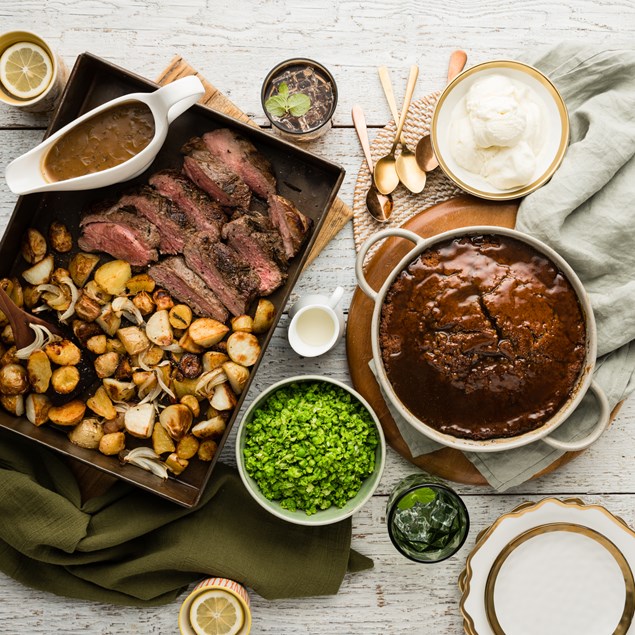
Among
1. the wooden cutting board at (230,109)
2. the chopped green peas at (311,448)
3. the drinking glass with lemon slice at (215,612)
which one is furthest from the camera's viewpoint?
the wooden cutting board at (230,109)

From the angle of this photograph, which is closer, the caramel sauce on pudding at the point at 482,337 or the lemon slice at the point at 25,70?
the caramel sauce on pudding at the point at 482,337

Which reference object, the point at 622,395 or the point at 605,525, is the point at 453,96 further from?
the point at 605,525

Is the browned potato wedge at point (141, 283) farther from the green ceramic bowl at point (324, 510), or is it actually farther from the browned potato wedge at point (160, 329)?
the green ceramic bowl at point (324, 510)

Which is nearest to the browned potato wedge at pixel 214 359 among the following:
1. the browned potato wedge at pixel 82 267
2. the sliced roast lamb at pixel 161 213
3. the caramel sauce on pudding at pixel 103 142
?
the sliced roast lamb at pixel 161 213

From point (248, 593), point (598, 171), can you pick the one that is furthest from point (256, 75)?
point (248, 593)

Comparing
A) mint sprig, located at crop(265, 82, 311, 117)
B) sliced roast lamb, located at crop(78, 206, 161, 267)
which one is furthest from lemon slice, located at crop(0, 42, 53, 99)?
mint sprig, located at crop(265, 82, 311, 117)

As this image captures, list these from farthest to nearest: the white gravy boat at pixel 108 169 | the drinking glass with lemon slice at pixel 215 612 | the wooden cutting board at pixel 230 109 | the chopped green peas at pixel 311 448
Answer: the wooden cutting board at pixel 230 109 → the drinking glass with lemon slice at pixel 215 612 → the chopped green peas at pixel 311 448 → the white gravy boat at pixel 108 169

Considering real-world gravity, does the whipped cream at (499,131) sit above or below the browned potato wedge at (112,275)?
above

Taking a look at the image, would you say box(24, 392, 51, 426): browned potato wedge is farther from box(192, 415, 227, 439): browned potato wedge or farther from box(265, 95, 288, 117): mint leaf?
box(265, 95, 288, 117): mint leaf

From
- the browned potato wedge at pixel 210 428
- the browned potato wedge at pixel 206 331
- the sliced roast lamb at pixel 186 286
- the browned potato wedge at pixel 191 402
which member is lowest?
the browned potato wedge at pixel 210 428
